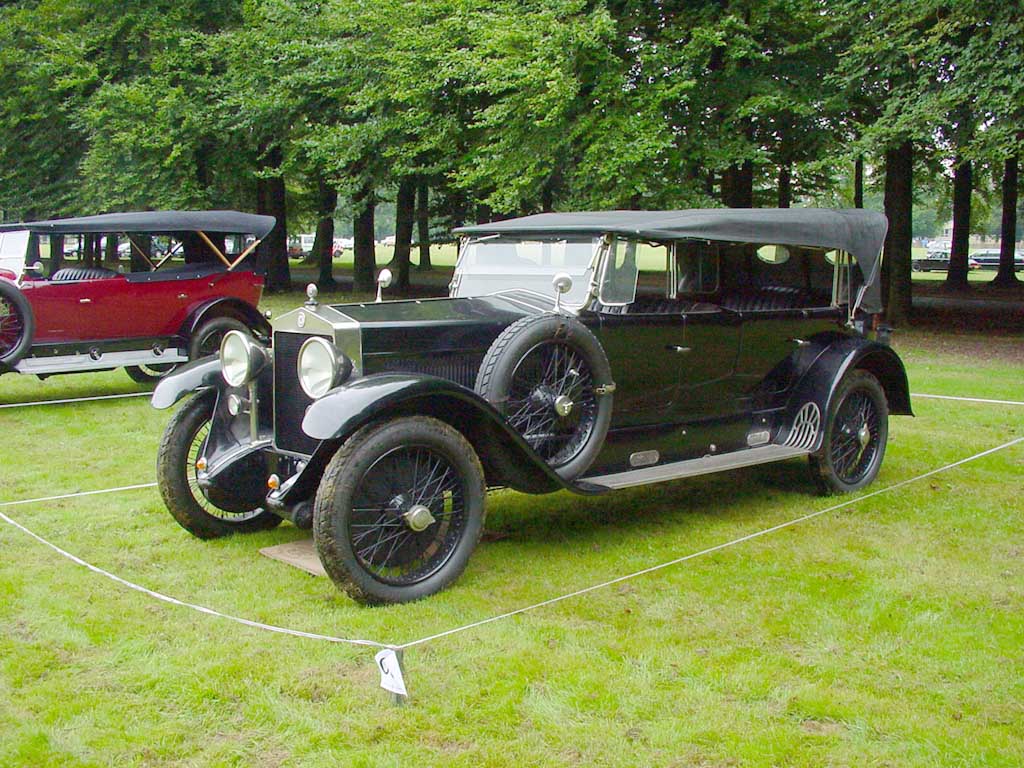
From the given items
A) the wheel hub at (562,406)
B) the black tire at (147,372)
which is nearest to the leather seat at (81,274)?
the black tire at (147,372)

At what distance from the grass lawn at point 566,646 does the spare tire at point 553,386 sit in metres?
0.58

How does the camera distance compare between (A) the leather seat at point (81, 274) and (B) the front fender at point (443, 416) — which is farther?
(A) the leather seat at point (81, 274)

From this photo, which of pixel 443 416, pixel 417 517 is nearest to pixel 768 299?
pixel 443 416

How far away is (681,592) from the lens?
4902 millimetres

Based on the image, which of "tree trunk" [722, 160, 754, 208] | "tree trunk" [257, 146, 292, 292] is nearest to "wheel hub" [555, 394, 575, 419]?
"tree trunk" [722, 160, 754, 208]

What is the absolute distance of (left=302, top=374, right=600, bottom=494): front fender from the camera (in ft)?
14.9

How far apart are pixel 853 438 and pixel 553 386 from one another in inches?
104

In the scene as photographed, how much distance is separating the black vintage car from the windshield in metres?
0.01

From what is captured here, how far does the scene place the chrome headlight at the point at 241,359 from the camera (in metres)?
5.36

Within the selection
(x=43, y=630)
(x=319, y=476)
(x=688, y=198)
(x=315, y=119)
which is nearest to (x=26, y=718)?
(x=43, y=630)

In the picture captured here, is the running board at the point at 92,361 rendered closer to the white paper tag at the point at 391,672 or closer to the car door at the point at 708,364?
the car door at the point at 708,364

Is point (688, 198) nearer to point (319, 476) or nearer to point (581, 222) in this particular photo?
point (581, 222)

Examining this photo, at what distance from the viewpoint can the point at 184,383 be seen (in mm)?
5715

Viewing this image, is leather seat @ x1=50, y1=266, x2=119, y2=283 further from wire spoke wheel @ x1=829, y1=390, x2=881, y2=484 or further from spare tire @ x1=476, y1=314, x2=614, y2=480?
wire spoke wheel @ x1=829, y1=390, x2=881, y2=484
